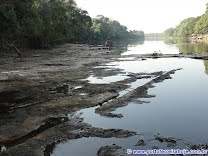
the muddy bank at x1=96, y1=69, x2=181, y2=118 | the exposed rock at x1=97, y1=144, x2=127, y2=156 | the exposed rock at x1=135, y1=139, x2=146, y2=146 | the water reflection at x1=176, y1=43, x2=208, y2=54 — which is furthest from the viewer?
the water reflection at x1=176, y1=43, x2=208, y2=54

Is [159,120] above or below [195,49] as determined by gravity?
below

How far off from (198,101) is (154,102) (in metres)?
2.67

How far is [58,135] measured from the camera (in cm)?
1364

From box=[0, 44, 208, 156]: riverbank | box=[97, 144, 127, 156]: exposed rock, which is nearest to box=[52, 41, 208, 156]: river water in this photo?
box=[97, 144, 127, 156]: exposed rock

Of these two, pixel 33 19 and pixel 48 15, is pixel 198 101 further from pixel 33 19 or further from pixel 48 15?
pixel 48 15

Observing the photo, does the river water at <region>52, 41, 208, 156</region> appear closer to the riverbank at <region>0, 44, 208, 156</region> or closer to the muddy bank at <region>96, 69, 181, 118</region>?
the muddy bank at <region>96, 69, 181, 118</region>

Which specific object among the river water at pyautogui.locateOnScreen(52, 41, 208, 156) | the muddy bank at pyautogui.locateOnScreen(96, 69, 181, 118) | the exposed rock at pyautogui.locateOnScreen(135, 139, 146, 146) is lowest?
the river water at pyautogui.locateOnScreen(52, 41, 208, 156)

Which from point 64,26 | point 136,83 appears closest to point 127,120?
point 136,83

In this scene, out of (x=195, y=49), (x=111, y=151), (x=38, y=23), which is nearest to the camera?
(x=111, y=151)

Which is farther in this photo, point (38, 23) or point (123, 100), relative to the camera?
point (38, 23)

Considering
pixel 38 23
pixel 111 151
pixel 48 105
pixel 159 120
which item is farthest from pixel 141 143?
pixel 38 23

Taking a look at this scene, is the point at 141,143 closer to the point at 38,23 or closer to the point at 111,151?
the point at 111,151

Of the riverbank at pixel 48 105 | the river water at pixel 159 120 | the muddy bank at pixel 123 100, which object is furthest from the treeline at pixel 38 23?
the river water at pixel 159 120

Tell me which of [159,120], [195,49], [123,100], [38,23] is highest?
[38,23]
